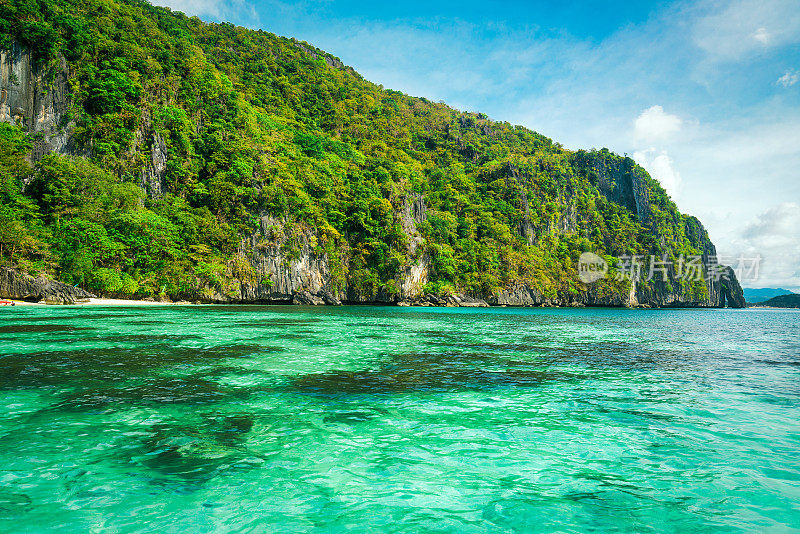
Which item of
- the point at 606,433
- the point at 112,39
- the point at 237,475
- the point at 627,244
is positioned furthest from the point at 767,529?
the point at 627,244

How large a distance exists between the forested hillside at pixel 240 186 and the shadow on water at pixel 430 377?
34237 mm

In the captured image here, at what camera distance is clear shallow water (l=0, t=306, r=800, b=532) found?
3.32m

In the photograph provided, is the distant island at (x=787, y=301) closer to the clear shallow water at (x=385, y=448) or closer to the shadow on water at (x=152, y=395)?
the clear shallow water at (x=385, y=448)

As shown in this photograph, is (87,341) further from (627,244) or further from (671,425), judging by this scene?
(627,244)

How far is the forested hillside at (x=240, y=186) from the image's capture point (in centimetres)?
3500

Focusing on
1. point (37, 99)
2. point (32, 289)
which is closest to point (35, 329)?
point (32, 289)

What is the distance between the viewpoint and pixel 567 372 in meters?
9.85

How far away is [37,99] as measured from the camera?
3656 cm

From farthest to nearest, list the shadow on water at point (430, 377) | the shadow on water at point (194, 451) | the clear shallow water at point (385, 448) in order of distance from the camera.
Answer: the shadow on water at point (430, 377) < the shadow on water at point (194, 451) < the clear shallow water at point (385, 448)

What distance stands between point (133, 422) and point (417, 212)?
6091 cm
